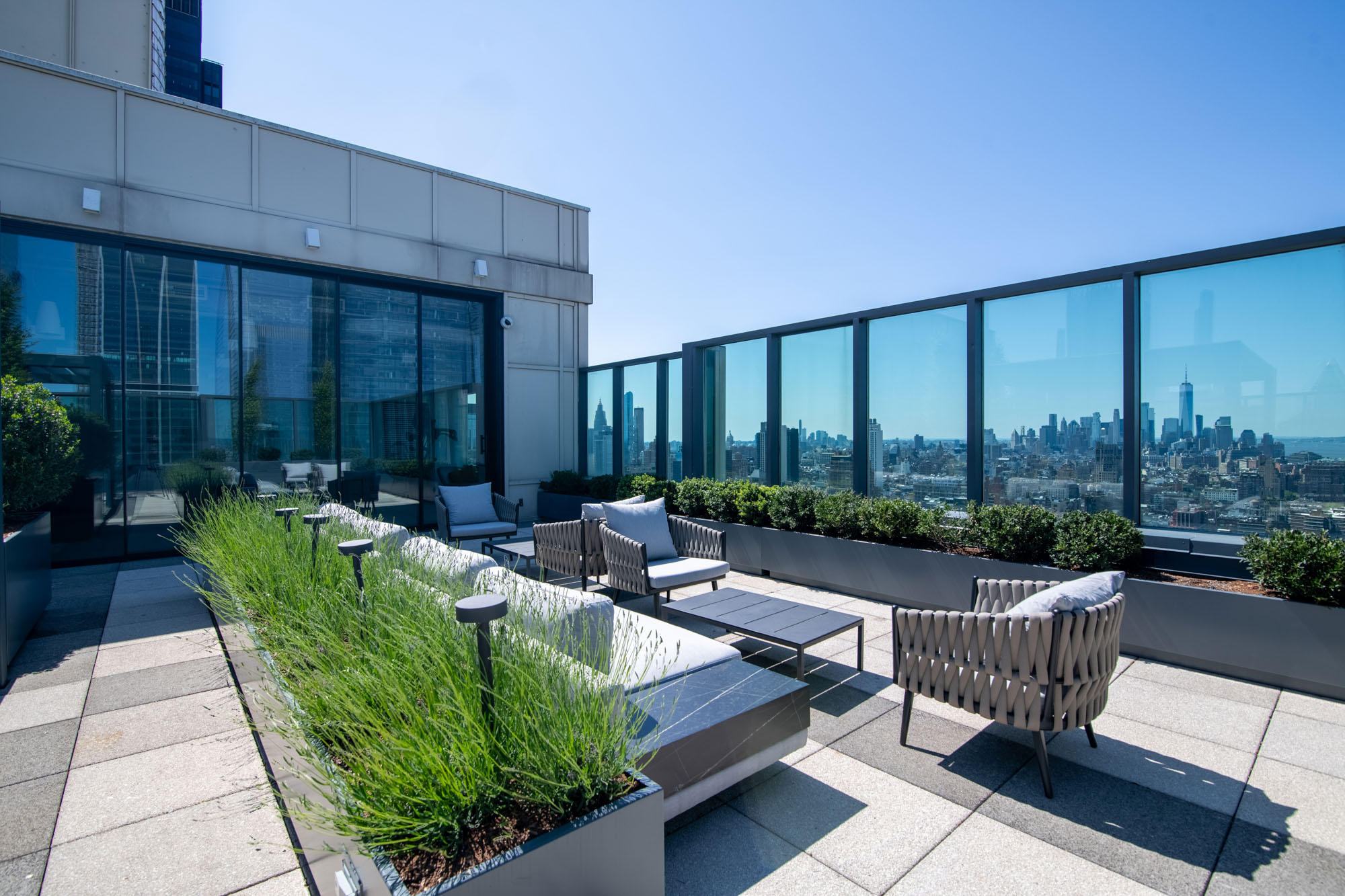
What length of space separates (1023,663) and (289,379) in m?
8.44

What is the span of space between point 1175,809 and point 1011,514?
2682 millimetres

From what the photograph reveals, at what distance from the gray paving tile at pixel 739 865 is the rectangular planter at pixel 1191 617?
7.56ft

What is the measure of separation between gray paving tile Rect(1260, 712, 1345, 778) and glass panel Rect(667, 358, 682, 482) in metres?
6.36

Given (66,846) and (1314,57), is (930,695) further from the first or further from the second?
(1314,57)

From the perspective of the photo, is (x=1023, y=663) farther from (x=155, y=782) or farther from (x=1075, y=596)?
(x=155, y=782)

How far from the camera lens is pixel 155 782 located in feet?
8.39

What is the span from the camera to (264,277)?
7781mm

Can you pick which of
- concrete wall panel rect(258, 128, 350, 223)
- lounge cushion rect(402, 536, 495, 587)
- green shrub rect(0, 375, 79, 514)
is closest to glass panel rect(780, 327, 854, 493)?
lounge cushion rect(402, 536, 495, 587)

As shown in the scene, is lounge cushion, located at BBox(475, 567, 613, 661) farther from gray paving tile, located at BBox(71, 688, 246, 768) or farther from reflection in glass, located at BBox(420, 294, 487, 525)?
reflection in glass, located at BBox(420, 294, 487, 525)

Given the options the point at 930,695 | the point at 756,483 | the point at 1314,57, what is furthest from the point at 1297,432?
the point at 756,483

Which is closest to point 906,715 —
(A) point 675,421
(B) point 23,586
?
(B) point 23,586

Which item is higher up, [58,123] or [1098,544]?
[58,123]

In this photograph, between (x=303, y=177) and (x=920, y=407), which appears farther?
(x=303, y=177)

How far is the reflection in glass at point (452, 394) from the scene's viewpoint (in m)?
9.15
